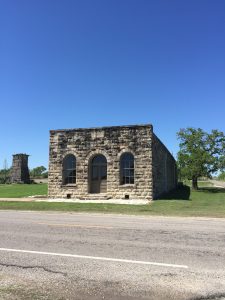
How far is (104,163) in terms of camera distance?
78.7 feet

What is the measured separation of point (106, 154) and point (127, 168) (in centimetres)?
181

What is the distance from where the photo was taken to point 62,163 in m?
24.8

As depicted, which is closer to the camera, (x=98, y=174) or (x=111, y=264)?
(x=111, y=264)

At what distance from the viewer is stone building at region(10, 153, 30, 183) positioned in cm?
4509

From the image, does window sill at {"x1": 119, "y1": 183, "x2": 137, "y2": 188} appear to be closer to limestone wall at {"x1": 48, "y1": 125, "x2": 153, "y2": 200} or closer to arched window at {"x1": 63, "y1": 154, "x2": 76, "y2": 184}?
limestone wall at {"x1": 48, "y1": 125, "x2": 153, "y2": 200}

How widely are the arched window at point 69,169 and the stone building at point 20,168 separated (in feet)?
71.8

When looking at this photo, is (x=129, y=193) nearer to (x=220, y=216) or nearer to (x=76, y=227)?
(x=220, y=216)

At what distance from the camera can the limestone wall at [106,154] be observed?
74.5 feet

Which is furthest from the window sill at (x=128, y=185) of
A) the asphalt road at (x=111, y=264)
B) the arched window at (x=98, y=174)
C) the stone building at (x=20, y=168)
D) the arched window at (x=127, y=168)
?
the stone building at (x=20, y=168)

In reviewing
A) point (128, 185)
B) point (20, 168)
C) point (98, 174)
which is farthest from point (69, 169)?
point (20, 168)

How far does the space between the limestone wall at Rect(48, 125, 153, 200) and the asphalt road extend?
42.3 ft

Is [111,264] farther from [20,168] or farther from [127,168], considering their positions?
[20,168]

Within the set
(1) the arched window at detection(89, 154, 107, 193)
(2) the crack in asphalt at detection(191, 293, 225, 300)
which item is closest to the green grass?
(1) the arched window at detection(89, 154, 107, 193)

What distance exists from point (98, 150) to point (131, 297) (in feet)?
63.6
